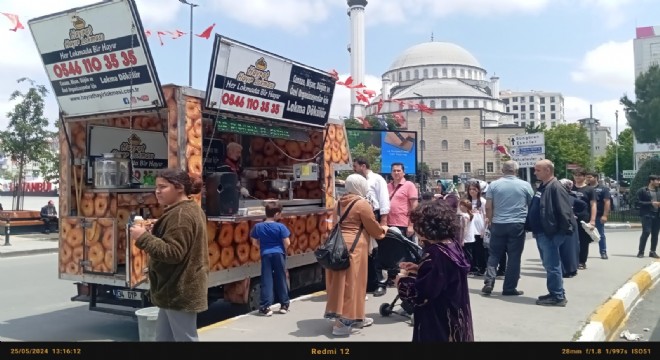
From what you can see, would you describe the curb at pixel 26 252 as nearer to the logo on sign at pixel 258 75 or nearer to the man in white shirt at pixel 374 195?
the logo on sign at pixel 258 75

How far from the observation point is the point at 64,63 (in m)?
6.33

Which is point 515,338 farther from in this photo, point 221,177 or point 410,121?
point 410,121

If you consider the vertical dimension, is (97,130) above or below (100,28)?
below

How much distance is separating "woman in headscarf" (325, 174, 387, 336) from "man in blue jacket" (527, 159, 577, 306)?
7.81ft

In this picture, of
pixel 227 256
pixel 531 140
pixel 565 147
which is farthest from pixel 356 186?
pixel 565 147

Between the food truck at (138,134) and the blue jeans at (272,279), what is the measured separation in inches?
16.0

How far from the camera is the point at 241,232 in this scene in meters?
6.84

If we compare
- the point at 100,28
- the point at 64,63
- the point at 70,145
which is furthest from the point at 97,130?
the point at 100,28

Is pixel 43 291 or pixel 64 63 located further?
pixel 43 291

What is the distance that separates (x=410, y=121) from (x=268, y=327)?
100897mm

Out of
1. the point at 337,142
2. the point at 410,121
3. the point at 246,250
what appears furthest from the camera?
the point at 410,121

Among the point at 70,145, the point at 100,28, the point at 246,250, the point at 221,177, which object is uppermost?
the point at 100,28

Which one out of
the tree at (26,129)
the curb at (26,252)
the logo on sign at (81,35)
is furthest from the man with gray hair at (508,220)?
the tree at (26,129)

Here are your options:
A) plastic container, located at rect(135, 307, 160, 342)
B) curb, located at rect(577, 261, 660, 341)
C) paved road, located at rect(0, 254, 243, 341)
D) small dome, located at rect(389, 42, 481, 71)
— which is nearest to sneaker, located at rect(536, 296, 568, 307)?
curb, located at rect(577, 261, 660, 341)
